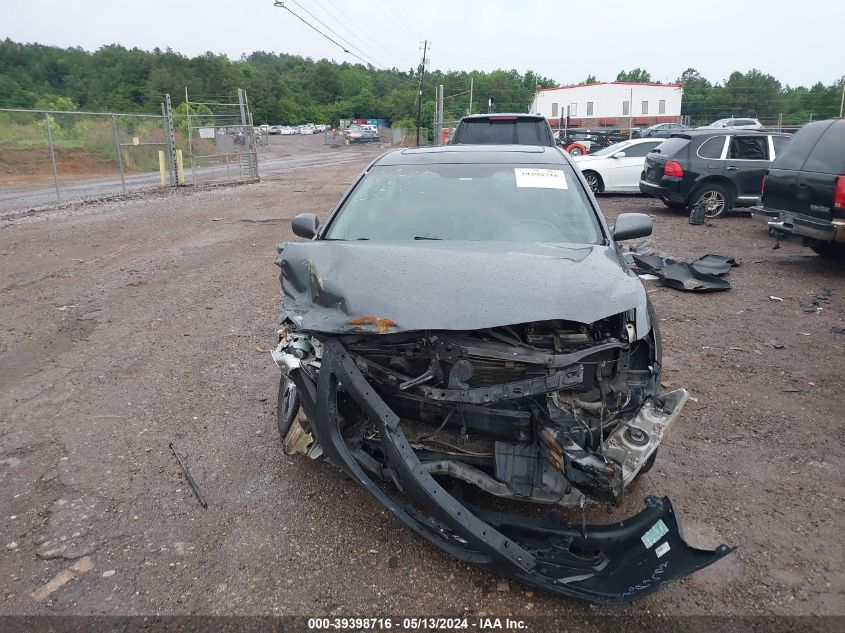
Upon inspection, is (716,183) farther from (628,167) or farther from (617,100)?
(617,100)

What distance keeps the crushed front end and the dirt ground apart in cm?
23

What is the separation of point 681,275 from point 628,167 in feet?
28.0

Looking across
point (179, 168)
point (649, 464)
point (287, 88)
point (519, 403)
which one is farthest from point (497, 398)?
point (287, 88)

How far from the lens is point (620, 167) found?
15.4m

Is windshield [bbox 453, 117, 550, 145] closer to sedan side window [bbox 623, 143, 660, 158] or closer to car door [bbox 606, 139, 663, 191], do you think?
car door [bbox 606, 139, 663, 191]

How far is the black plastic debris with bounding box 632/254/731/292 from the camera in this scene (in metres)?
7.36

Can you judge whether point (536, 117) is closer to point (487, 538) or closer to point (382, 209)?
point (382, 209)

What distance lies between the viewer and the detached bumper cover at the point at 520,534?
240cm

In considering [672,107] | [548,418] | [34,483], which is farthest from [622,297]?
[672,107]

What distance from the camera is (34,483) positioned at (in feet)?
11.0

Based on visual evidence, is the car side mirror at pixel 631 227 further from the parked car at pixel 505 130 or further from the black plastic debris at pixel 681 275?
the parked car at pixel 505 130

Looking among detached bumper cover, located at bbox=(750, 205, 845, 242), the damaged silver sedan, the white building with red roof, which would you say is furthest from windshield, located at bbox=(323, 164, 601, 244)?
the white building with red roof

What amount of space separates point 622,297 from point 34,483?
128 inches

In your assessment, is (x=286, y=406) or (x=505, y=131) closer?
(x=286, y=406)
